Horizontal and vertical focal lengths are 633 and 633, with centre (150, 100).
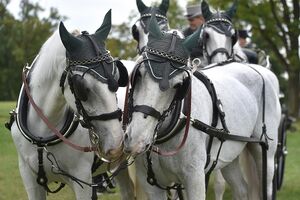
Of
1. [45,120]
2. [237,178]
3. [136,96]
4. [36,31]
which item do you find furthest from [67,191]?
[36,31]

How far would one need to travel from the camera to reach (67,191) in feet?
23.4

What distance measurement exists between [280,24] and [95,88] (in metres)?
23.2

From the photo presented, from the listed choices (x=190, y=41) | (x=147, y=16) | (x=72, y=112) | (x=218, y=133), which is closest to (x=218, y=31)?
(x=147, y=16)

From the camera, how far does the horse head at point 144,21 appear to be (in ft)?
21.2

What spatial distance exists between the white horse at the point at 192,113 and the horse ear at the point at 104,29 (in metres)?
0.29

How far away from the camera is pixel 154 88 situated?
3.74 metres

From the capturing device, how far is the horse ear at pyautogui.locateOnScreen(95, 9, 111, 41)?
4055 millimetres

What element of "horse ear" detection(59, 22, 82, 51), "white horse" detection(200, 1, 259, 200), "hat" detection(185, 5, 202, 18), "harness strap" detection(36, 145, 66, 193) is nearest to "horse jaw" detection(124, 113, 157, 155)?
"horse ear" detection(59, 22, 82, 51)

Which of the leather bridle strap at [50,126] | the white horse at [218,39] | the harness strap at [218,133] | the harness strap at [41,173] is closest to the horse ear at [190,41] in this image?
the harness strap at [218,133]

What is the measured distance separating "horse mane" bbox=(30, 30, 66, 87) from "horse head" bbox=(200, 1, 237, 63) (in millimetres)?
2672

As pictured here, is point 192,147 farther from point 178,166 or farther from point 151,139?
point 151,139

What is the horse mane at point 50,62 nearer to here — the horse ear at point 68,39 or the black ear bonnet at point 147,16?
the horse ear at point 68,39

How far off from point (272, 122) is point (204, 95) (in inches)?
58.4

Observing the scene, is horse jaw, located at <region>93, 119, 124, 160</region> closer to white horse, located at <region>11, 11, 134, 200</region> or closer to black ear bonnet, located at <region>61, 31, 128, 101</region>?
white horse, located at <region>11, 11, 134, 200</region>
